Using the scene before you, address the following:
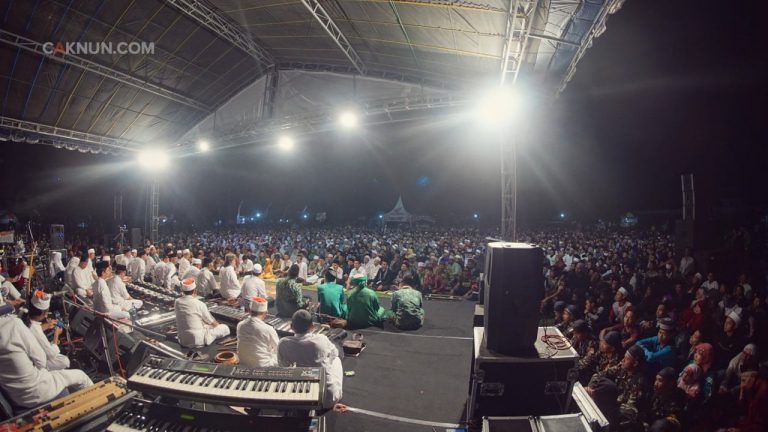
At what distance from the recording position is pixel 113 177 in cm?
2253

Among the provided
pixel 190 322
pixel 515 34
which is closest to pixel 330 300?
pixel 190 322

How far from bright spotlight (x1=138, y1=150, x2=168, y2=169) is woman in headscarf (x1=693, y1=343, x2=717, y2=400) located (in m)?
14.9

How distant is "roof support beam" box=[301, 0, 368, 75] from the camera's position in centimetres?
656

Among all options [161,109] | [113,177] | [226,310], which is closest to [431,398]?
[226,310]

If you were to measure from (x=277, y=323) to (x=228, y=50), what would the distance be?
26.2ft

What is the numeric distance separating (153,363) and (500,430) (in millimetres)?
2982

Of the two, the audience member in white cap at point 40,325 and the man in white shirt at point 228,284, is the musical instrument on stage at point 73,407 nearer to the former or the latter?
the audience member in white cap at point 40,325

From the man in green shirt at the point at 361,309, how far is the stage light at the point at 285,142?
569 cm

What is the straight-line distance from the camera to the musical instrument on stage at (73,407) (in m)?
2.49

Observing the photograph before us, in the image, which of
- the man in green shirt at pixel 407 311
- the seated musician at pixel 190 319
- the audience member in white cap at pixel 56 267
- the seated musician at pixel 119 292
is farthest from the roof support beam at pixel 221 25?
the audience member in white cap at pixel 56 267

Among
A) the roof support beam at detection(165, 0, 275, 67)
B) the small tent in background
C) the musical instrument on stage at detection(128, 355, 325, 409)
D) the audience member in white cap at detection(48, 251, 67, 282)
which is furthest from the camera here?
the small tent in background

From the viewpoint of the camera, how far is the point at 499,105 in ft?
23.1

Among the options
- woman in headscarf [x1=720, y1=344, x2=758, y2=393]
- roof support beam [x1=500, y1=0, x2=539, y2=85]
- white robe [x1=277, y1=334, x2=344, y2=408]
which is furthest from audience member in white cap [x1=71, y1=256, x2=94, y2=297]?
woman in headscarf [x1=720, y1=344, x2=758, y2=393]

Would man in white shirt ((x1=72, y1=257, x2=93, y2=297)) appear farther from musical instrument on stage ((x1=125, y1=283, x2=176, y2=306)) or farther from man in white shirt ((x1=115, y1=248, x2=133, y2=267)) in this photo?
man in white shirt ((x1=115, y1=248, x2=133, y2=267))
